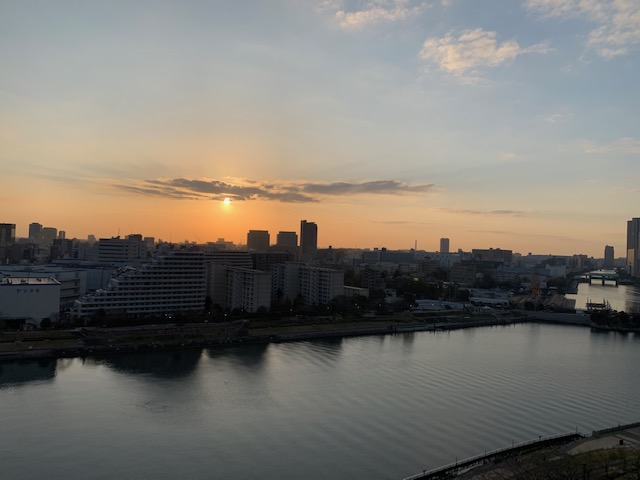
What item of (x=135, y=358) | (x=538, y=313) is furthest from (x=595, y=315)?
(x=135, y=358)

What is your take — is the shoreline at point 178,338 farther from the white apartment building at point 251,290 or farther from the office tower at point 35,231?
the office tower at point 35,231

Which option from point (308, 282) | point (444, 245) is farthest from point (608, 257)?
point (308, 282)

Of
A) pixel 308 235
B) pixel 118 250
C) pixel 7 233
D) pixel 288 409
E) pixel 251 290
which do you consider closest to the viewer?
pixel 288 409

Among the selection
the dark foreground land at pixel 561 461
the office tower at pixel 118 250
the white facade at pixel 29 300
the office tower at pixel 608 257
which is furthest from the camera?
the office tower at pixel 608 257

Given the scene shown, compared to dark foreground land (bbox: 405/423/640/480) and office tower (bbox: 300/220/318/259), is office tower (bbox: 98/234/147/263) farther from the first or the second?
office tower (bbox: 300/220/318/259)

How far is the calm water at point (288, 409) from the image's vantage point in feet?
15.2

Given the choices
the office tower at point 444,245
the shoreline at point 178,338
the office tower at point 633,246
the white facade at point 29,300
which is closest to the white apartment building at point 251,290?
the shoreline at point 178,338

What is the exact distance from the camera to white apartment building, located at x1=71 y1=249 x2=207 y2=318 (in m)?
10.9

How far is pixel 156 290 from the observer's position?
11492 millimetres

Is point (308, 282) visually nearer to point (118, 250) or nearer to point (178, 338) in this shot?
point (178, 338)

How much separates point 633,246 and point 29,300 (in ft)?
156

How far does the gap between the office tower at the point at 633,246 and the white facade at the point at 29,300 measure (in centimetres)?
4148

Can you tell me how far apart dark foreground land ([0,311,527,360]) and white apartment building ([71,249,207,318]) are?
1.02 meters

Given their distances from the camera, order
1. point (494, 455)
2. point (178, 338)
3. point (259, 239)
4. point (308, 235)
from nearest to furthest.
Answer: point (494, 455)
point (178, 338)
point (259, 239)
point (308, 235)
